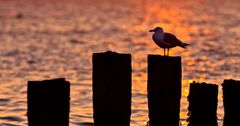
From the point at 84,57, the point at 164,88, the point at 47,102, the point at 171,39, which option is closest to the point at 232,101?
the point at 164,88

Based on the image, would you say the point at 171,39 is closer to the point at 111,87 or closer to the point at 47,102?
the point at 111,87

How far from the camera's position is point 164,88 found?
11.0 meters

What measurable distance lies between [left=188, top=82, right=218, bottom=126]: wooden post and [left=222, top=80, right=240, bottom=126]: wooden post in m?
0.18

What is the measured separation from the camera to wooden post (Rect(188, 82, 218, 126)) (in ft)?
36.7

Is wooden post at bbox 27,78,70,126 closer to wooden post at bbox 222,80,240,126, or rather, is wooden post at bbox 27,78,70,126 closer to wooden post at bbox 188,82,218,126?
wooden post at bbox 188,82,218,126

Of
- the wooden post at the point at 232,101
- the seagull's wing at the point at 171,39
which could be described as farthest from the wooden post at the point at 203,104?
the seagull's wing at the point at 171,39

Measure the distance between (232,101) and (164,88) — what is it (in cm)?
119

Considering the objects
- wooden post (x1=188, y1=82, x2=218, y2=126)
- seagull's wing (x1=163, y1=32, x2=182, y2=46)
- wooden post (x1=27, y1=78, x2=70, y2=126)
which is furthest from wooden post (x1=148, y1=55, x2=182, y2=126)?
seagull's wing (x1=163, y1=32, x2=182, y2=46)

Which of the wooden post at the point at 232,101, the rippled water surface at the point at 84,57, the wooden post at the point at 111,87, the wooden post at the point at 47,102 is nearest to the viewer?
the wooden post at the point at 47,102

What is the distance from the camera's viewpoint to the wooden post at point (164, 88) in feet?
35.9

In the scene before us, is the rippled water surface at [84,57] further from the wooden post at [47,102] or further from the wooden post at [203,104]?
the wooden post at [47,102]

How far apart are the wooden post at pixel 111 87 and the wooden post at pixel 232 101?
64.9 inches

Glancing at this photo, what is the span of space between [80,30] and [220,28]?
10.8m

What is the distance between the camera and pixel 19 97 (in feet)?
64.5
